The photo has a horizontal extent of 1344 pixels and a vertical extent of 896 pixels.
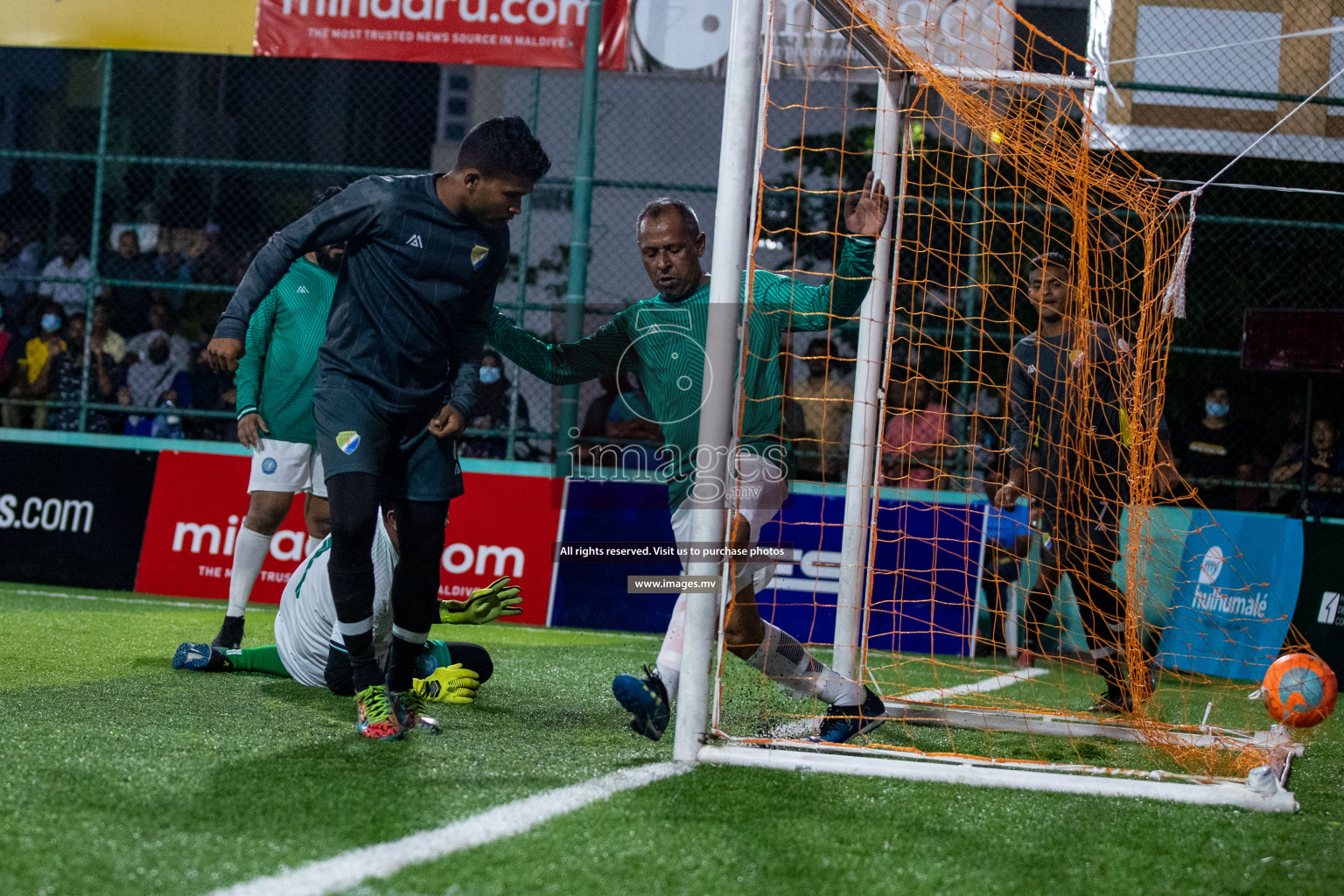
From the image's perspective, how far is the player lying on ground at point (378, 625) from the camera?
15.2 feet

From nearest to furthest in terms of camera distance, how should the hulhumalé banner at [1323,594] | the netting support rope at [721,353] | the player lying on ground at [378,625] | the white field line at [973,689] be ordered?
the netting support rope at [721,353]
the player lying on ground at [378,625]
the white field line at [973,689]
the hulhumalé banner at [1323,594]

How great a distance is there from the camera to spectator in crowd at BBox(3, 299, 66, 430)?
33.8 ft

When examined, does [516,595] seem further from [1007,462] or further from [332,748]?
[1007,462]

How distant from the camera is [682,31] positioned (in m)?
9.69

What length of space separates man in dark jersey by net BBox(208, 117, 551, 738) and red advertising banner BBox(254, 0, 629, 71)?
19.3 feet

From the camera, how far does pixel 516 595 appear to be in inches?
187

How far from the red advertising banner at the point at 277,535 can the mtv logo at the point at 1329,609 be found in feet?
16.2

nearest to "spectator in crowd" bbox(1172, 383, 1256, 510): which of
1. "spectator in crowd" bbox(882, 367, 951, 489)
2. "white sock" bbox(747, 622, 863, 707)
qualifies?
"spectator in crowd" bbox(882, 367, 951, 489)

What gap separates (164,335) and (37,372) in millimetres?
1077

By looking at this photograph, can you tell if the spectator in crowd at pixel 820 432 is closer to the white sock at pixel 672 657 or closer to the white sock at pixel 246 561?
the white sock at pixel 246 561

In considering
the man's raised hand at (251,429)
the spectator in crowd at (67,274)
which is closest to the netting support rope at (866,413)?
the man's raised hand at (251,429)

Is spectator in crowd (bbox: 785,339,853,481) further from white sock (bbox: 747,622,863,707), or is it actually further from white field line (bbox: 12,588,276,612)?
white sock (bbox: 747,622,863,707)

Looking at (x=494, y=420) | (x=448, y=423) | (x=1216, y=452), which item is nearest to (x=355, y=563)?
(x=448, y=423)

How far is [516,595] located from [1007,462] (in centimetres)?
592
